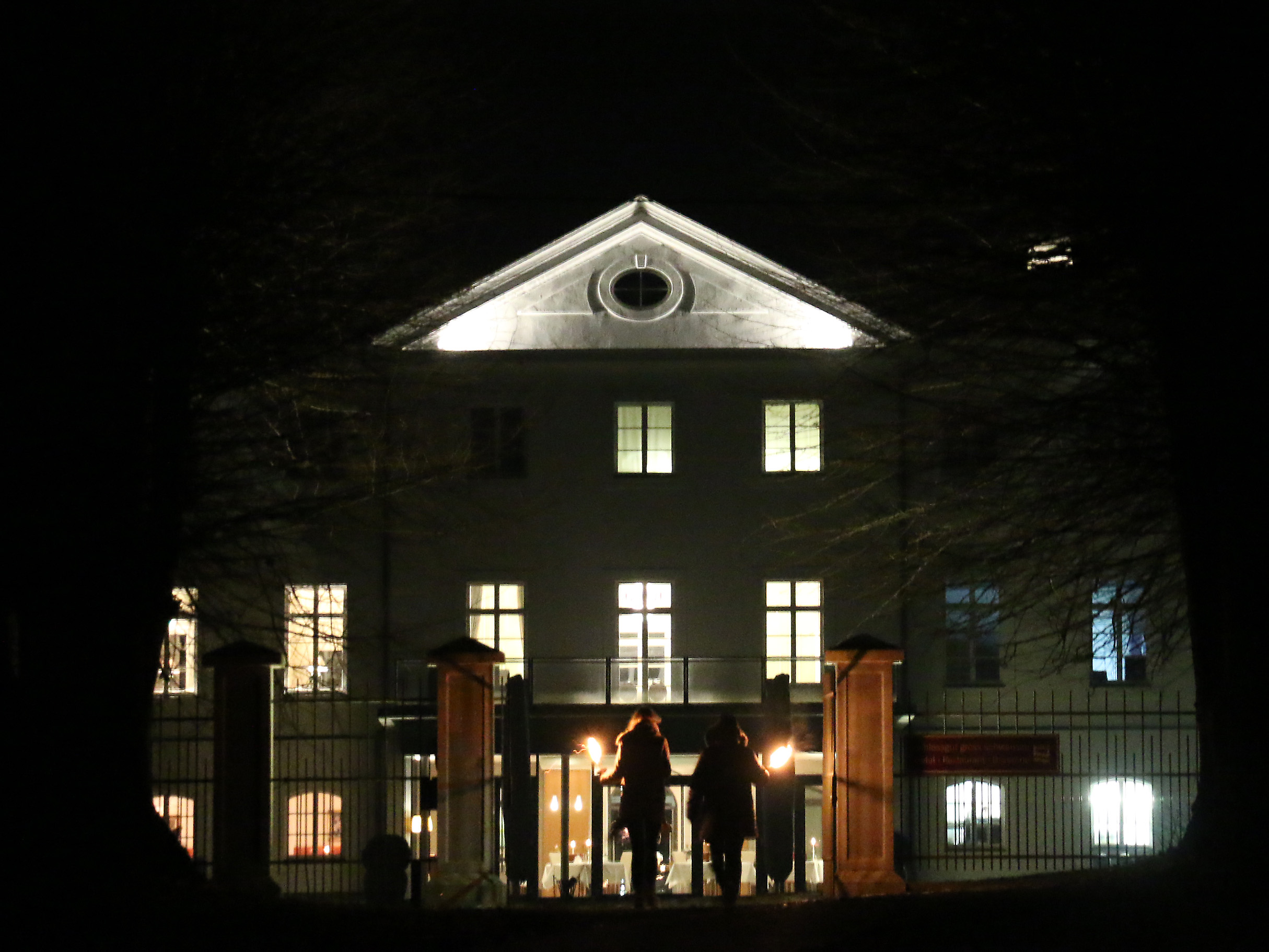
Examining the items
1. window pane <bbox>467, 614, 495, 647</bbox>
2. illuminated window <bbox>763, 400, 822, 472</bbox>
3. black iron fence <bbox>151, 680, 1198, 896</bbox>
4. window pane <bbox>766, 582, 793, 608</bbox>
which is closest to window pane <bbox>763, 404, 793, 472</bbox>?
illuminated window <bbox>763, 400, 822, 472</bbox>

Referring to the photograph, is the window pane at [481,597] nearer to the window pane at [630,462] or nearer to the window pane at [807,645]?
the window pane at [630,462]

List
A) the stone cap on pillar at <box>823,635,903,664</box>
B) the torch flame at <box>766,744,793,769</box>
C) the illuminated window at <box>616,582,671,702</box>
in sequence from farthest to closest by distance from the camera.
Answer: the illuminated window at <box>616,582,671,702</box>, the torch flame at <box>766,744,793,769</box>, the stone cap on pillar at <box>823,635,903,664</box>

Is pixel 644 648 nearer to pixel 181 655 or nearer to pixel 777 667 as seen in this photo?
pixel 777 667

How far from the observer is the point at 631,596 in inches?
1070

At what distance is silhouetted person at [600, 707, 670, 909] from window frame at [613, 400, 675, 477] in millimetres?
14756

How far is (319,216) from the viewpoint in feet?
44.7

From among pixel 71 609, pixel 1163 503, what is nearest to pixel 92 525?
pixel 71 609

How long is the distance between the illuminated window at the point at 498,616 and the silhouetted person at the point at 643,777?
14.4 metres

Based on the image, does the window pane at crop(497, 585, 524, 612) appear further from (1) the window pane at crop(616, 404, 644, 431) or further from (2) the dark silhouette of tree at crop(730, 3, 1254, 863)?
(2) the dark silhouette of tree at crop(730, 3, 1254, 863)

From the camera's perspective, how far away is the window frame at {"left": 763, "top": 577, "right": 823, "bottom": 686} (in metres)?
26.7

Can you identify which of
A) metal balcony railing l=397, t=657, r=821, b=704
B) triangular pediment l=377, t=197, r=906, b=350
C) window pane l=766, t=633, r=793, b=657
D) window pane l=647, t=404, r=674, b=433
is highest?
triangular pediment l=377, t=197, r=906, b=350

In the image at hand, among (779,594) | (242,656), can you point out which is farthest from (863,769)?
(779,594)

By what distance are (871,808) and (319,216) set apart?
6.78 metres

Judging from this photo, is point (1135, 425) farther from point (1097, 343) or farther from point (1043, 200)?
point (1043, 200)
